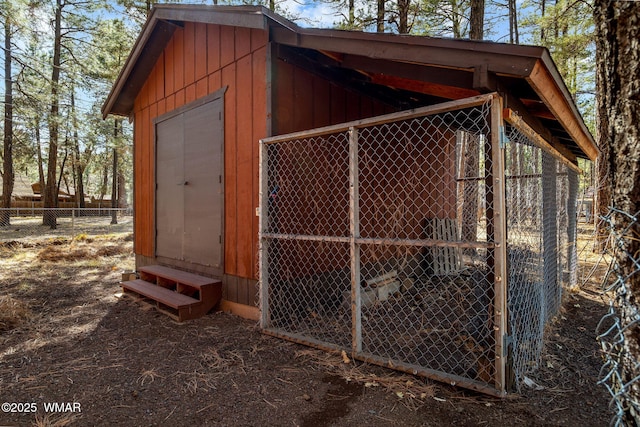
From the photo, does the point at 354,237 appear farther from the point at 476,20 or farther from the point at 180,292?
the point at 476,20

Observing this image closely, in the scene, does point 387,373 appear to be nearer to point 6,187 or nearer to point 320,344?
point 320,344

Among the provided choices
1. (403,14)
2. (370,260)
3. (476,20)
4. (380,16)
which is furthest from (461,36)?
(370,260)

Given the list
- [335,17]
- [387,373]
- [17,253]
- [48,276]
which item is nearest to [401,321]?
[387,373]

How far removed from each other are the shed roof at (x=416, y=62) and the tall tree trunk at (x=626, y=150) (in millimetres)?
1164

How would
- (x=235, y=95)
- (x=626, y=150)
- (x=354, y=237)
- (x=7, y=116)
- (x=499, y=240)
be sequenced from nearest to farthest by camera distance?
1. (x=626, y=150)
2. (x=499, y=240)
3. (x=354, y=237)
4. (x=235, y=95)
5. (x=7, y=116)

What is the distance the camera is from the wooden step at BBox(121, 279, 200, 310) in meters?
3.88

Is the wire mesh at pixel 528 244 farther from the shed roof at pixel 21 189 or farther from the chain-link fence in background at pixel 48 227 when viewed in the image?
the shed roof at pixel 21 189

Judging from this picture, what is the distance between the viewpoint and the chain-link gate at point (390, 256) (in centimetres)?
228

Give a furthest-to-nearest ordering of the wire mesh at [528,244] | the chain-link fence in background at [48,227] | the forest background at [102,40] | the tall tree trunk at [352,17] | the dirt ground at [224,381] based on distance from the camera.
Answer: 1. the chain-link fence in background at [48,227]
2. the tall tree trunk at [352,17]
3. the forest background at [102,40]
4. the wire mesh at [528,244]
5. the dirt ground at [224,381]

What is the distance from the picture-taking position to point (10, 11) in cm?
1073

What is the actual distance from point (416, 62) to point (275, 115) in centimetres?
165

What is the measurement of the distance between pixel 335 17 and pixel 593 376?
9.14 meters

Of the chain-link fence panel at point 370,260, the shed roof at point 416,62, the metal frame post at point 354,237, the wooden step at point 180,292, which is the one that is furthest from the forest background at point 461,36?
the wooden step at point 180,292

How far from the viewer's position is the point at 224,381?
253 centimetres
